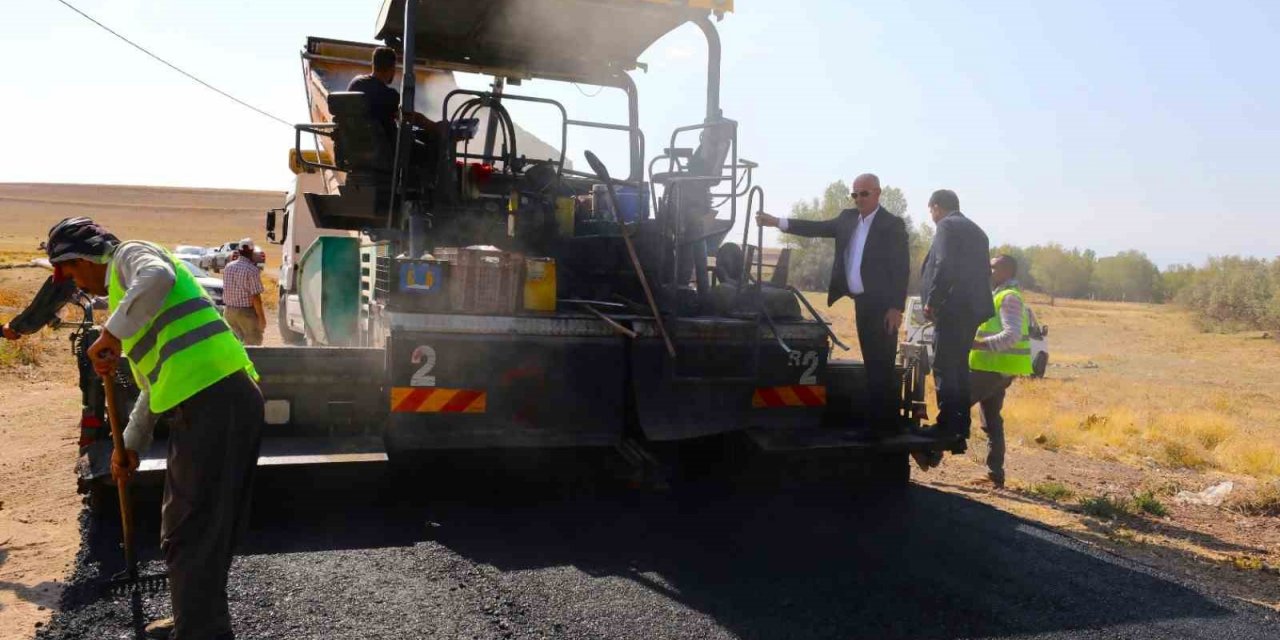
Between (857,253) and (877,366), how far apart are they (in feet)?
2.28

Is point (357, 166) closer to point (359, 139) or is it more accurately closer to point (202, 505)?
point (359, 139)

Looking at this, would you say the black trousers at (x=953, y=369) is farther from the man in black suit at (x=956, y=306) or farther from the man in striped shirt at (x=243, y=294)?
the man in striped shirt at (x=243, y=294)

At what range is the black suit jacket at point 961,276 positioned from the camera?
20.2 feet

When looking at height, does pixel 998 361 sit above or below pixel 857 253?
below

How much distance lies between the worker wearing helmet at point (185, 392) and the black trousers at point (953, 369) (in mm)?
4264

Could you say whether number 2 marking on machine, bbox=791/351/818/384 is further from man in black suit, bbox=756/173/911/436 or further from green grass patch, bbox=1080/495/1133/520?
green grass patch, bbox=1080/495/1133/520

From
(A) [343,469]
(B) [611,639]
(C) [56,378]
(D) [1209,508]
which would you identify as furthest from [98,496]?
(C) [56,378]

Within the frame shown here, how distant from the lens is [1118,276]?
8719cm

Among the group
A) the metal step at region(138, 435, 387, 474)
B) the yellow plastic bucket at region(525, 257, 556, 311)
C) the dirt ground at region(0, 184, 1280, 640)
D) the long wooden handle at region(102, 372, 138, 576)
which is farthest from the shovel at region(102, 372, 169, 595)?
the yellow plastic bucket at region(525, 257, 556, 311)

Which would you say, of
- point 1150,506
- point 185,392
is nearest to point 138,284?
point 185,392

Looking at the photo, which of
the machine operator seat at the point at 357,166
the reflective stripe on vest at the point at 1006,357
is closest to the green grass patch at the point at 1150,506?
the reflective stripe on vest at the point at 1006,357

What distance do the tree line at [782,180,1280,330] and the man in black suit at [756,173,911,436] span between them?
40.2 inches

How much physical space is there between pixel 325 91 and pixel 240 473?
695cm

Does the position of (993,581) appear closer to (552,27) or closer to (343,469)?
(343,469)
